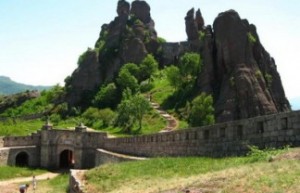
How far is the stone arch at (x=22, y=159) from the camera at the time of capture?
48166 mm

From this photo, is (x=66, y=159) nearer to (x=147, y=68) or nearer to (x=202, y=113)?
(x=202, y=113)

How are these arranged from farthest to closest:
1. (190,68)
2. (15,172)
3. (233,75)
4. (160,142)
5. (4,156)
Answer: (190,68)
(233,75)
(4,156)
(15,172)
(160,142)

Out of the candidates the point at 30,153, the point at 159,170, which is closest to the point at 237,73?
the point at 30,153

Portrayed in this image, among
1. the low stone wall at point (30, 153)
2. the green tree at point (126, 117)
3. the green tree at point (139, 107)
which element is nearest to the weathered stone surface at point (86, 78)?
the green tree at point (126, 117)

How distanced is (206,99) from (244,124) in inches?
1472

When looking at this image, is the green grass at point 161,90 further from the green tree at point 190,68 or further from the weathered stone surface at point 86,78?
the weathered stone surface at point 86,78

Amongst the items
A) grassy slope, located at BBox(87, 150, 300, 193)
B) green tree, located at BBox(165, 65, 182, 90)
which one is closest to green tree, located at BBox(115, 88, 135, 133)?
green tree, located at BBox(165, 65, 182, 90)

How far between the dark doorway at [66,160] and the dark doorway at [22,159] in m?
3.38

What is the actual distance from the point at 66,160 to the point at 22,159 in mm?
4435

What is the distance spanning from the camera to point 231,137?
19.4 meters

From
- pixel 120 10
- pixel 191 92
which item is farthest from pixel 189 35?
pixel 191 92

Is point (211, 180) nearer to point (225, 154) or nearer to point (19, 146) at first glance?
point (225, 154)

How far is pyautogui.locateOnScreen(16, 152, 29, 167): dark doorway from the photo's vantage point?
4844 cm

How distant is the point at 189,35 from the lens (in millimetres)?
92562
